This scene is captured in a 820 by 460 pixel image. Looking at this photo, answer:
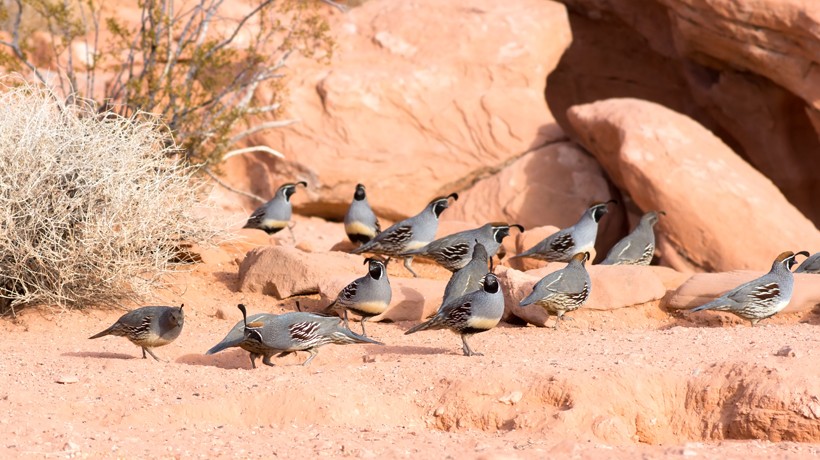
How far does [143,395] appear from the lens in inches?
270

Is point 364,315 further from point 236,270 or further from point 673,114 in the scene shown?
point 673,114

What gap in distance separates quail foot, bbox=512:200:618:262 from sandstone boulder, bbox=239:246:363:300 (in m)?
1.68

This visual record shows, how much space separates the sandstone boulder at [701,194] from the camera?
12562 mm

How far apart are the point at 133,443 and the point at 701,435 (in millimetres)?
3040

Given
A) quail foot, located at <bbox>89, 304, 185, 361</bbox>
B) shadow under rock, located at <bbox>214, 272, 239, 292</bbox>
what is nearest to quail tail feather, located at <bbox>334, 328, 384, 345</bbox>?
quail foot, located at <bbox>89, 304, 185, 361</bbox>

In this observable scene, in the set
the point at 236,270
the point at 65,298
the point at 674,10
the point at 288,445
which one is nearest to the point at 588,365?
the point at 288,445

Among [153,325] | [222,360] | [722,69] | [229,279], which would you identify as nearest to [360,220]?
[229,279]

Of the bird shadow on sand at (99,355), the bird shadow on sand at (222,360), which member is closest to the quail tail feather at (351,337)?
the bird shadow on sand at (222,360)

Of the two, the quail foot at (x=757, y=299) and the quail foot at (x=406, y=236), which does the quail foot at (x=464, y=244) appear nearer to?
the quail foot at (x=406, y=236)

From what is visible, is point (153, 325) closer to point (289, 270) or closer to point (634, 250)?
point (289, 270)

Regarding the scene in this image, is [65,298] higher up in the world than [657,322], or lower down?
higher up

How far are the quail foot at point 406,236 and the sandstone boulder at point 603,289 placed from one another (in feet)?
4.70

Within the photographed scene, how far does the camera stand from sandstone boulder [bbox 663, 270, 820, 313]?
941 centimetres

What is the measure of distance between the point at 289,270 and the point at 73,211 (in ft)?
6.17
